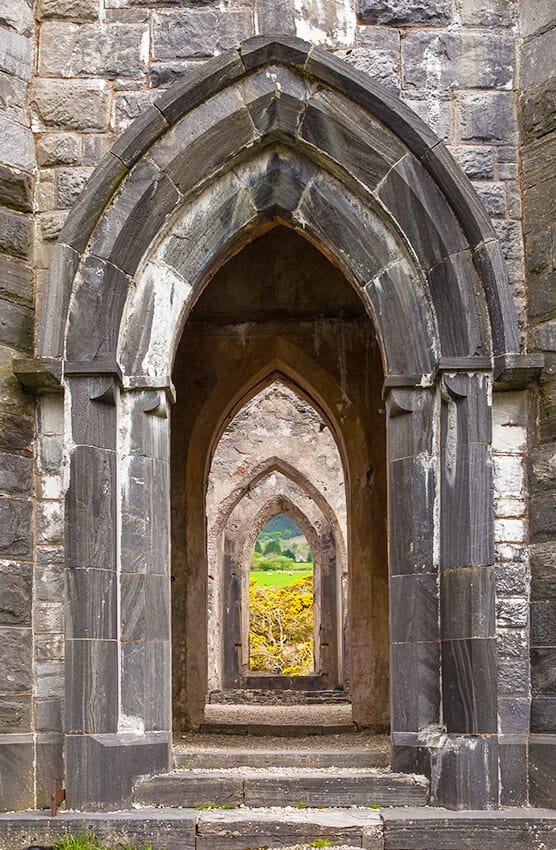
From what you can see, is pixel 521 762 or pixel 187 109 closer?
pixel 521 762

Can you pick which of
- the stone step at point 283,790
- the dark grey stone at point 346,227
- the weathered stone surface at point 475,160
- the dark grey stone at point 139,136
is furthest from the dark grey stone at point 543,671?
the dark grey stone at point 139,136

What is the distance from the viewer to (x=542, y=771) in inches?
226

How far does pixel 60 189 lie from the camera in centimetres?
629

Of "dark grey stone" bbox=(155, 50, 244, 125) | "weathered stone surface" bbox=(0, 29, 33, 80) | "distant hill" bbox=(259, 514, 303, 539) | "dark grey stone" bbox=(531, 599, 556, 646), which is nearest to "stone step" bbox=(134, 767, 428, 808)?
"dark grey stone" bbox=(531, 599, 556, 646)

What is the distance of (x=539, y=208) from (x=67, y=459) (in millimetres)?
2818

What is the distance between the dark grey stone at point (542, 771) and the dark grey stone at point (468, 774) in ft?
0.59

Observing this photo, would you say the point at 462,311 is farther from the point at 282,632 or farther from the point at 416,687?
the point at 282,632

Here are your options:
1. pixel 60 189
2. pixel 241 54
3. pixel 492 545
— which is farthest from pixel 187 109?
pixel 492 545

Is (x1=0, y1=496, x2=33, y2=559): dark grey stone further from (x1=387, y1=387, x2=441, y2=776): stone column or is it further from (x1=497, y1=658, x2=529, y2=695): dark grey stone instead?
(x1=497, y1=658, x2=529, y2=695): dark grey stone

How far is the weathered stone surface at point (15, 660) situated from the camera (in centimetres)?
584

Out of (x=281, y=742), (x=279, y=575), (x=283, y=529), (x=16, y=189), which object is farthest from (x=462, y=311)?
(x=283, y=529)

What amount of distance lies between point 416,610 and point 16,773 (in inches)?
85.7

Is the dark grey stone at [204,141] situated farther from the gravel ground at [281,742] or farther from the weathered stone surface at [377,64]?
the gravel ground at [281,742]

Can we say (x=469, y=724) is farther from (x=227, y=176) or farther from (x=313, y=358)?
(x=313, y=358)
